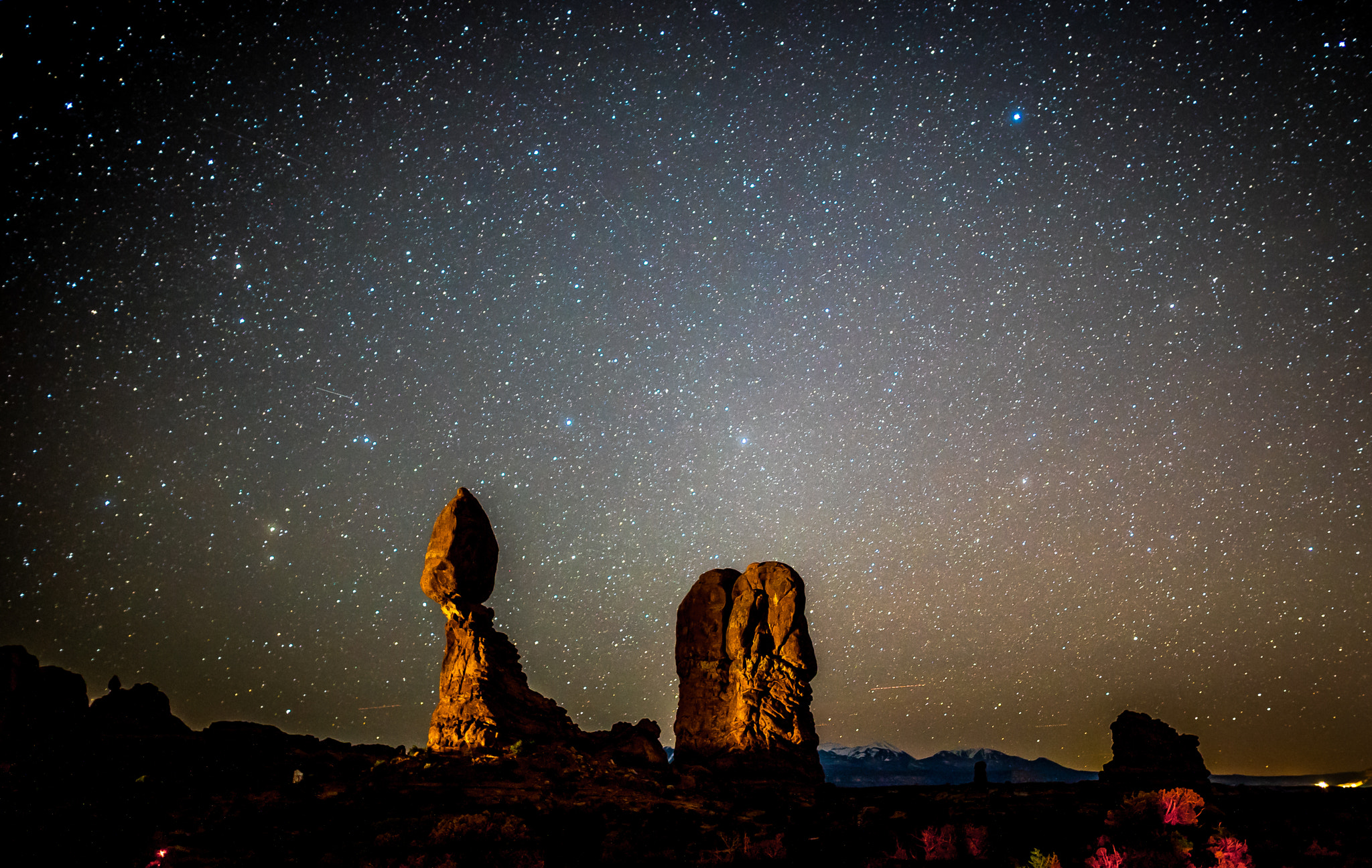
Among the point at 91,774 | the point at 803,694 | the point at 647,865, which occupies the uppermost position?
the point at 803,694

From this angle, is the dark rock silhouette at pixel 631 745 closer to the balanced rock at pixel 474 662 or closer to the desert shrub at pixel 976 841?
the balanced rock at pixel 474 662

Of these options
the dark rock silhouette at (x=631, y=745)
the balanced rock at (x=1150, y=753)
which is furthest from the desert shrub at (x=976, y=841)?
the balanced rock at (x=1150, y=753)

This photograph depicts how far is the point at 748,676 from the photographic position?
32969mm

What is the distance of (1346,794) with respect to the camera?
2747 centimetres

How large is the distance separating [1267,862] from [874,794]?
16.1m

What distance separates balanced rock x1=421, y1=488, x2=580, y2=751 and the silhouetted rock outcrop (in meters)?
15.5

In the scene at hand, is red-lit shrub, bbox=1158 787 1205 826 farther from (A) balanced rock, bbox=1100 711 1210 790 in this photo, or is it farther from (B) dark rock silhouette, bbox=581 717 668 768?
(B) dark rock silhouette, bbox=581 717 668 768

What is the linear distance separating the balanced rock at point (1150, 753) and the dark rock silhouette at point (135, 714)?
4625 cm

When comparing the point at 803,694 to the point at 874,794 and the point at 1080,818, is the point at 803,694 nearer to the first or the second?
the point at 874,794

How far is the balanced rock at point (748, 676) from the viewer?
3083 centimetres

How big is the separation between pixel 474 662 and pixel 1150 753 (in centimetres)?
3671

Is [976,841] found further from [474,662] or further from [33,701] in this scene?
[33,701]

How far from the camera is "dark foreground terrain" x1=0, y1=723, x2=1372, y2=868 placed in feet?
60.5

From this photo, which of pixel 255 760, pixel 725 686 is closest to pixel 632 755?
pixel 725 686
